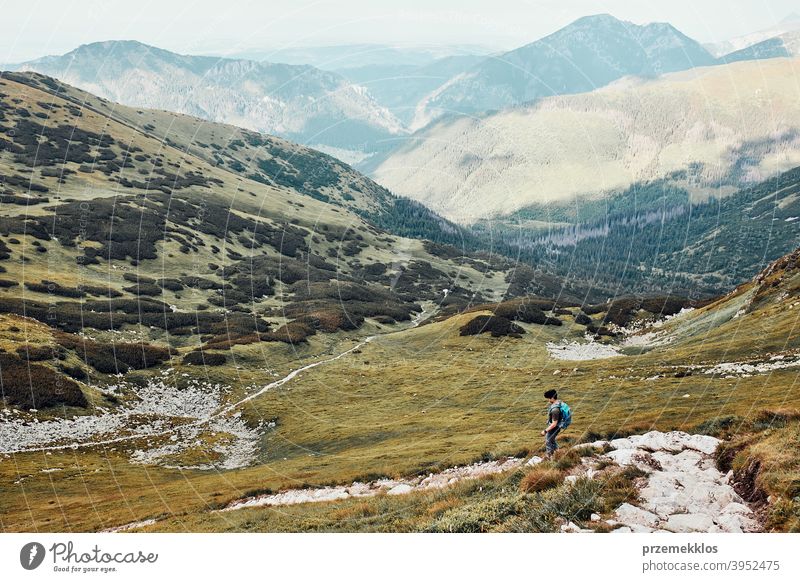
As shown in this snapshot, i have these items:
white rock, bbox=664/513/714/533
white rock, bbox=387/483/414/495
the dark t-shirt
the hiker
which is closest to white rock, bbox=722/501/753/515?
white rock, bbox=664/513/714/533

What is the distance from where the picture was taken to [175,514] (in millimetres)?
37406

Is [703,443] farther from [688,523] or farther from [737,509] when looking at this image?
[688,523]

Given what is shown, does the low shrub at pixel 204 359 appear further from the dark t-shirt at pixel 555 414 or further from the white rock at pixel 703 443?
the white rock at pixel 703 443

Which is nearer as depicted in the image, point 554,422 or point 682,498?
point 682,498

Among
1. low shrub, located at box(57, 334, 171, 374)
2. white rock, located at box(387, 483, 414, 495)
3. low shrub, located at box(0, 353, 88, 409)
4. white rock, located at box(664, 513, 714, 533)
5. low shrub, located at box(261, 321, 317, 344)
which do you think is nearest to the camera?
white rock, located at box(664, 513, 714, 533)

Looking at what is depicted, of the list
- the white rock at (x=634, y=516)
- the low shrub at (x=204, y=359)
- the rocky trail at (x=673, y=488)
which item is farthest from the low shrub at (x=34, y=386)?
the white rock at (x=634, y=516)

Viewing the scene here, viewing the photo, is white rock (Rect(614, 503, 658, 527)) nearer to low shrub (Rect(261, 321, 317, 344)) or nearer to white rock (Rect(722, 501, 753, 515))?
white rock (Rect(722, 501, 753, 515))

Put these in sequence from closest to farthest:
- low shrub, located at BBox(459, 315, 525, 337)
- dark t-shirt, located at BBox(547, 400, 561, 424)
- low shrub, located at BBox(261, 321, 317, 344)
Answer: dark t-shirt, located at BBox(547, 400, 561, 424) < low shrub, located at BBox(261, 321, 317, 344) < low shrub, located at BBox(459, 315, 525, 337)

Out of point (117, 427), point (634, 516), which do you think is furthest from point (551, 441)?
point (117, 427)

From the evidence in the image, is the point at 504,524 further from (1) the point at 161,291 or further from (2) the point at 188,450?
(1) the point at 161,291

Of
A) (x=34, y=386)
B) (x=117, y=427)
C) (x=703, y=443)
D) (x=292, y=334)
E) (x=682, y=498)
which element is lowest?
(x=292, y=334)

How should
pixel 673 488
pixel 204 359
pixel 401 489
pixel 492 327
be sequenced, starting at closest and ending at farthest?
pixel 673 488, pixel 401 489, pixel 204 359, pixel 492 327

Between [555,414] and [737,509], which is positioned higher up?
[737,509]

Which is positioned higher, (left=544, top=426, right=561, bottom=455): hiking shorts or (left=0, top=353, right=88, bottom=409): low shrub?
(left=544, top=426, right=561, bottom=455): hiking shorts
